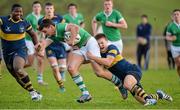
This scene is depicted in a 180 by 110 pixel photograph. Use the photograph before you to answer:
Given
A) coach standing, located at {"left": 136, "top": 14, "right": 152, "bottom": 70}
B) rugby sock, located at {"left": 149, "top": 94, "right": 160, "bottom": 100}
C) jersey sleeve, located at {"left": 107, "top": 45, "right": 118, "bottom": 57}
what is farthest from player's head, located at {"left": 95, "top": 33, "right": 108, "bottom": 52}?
coach standing, located at {"left": 136, "top": 14, "right": 152, "bottom": 70}

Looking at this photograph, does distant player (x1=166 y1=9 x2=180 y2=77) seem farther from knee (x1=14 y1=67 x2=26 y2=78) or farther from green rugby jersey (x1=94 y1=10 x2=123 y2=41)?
knee (x1=14 y1=67 x2=26 y2=78)

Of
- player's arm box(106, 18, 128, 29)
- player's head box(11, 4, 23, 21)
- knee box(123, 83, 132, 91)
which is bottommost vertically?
knee box(123, 83, 132, 91)

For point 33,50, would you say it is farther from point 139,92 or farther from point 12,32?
point 139,92

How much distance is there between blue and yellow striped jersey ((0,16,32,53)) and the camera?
17.1m

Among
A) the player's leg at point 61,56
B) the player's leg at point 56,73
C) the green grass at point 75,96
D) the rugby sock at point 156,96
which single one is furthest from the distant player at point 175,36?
the rugby sock at point 156,96

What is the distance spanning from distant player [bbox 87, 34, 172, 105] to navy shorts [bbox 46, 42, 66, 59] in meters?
4.37

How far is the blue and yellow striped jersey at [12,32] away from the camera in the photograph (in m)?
17.1

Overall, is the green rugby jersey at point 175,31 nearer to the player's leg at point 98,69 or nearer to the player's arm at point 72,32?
the player's leg at point 98,69

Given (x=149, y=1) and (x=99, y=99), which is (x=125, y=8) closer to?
(x=149, y=1)

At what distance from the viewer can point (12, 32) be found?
17328mm

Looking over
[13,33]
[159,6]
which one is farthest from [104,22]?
[159,6]

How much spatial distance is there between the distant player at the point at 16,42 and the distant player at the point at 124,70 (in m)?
1.72

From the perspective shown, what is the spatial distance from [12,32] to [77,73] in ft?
7.42

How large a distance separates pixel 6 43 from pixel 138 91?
3932mm
